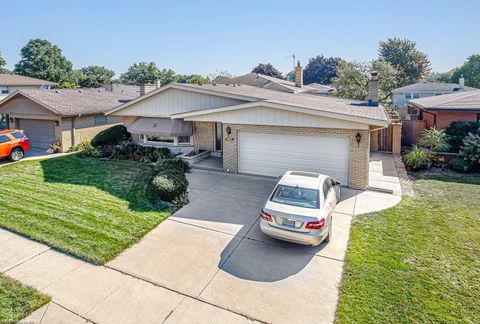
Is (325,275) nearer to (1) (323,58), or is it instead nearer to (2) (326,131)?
(2) (326,131)

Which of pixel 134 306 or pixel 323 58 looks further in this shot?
pixel 323 58

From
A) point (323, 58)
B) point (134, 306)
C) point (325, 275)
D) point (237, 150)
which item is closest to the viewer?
point (134, 306)

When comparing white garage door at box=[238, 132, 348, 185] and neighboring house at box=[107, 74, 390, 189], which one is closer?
neighboring house at box=[107, 74, 390, 189]

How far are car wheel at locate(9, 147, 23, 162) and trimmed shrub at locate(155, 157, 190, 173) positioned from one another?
1013cm

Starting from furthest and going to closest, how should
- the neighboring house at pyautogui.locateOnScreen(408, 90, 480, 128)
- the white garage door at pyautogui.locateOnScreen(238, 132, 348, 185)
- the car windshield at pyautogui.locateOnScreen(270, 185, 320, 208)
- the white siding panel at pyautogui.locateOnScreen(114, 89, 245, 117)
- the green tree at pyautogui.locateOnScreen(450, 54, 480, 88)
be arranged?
1. the green tree at pyautogui.locateOnScreen(450, 54, 480, 88)
2. the neighboring house at pyautogui.locateOnScreen(408, 90, 480, 128)
3. the white siding panel at pyautogui.locateOnScreen(114, 89, 245, 117)
4. the white garage door at pyautogui.locateOnScreen(238, 132, 348, 185)
5. the car windshield at pyautogui.locateOnScreen(270, 185, 320, 208)

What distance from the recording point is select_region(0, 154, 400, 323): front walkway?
19.7 ft

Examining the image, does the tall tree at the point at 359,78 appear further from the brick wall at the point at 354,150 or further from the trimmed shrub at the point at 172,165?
the trimmed shrub at the point at 172,165

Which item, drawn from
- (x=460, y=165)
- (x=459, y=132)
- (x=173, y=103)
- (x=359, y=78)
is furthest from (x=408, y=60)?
→ (x=173, y=103)

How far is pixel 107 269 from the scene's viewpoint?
7.44m

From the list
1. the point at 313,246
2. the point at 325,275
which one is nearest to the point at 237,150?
the point at 313,246

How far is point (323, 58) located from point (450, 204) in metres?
85.5

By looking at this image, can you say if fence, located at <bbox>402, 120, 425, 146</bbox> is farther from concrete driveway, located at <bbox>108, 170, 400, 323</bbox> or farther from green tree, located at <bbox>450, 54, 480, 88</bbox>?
green tree, located at <bbox>450, 54, 480, 88</bbox>

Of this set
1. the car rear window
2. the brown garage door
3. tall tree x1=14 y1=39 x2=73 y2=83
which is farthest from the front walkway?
tall tree x1=14 y1=39 x2=73 y2=83

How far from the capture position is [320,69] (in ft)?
285
